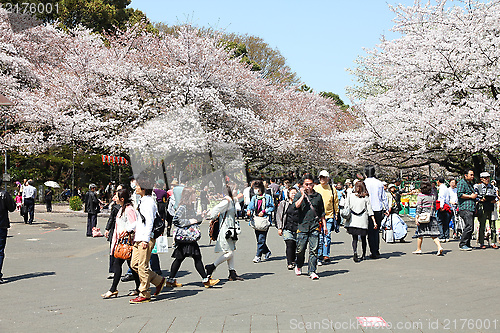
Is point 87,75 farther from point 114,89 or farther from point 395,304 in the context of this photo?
point 395,304

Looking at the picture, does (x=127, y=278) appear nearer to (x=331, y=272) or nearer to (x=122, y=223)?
(x=122, y=223)

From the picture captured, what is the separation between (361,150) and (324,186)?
14.1 metres

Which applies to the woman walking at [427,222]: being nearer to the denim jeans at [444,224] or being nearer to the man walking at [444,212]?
the man walking at [444,212]

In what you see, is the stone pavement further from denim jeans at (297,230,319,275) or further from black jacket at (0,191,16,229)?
black jacket at (0,191,16,229)

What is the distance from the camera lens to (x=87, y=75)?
3005 cm

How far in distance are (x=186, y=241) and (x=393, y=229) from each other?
7.82m

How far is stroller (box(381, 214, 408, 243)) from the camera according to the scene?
540 inches

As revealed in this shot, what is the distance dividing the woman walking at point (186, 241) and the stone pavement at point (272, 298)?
0.87ft

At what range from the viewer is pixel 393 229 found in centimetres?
1375

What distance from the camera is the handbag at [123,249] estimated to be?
280 inches

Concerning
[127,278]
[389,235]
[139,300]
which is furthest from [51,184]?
[139,300]

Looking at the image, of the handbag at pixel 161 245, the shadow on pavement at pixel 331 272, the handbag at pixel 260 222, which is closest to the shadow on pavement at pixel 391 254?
the shadow on pavement at pixel 331 272

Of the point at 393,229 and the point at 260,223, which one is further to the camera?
the point at 393,229

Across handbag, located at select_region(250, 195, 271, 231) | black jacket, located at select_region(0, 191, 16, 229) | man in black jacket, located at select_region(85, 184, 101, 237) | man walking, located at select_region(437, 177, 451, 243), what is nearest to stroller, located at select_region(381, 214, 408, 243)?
man walking, located at select_region(437, 177, 451, 243)
